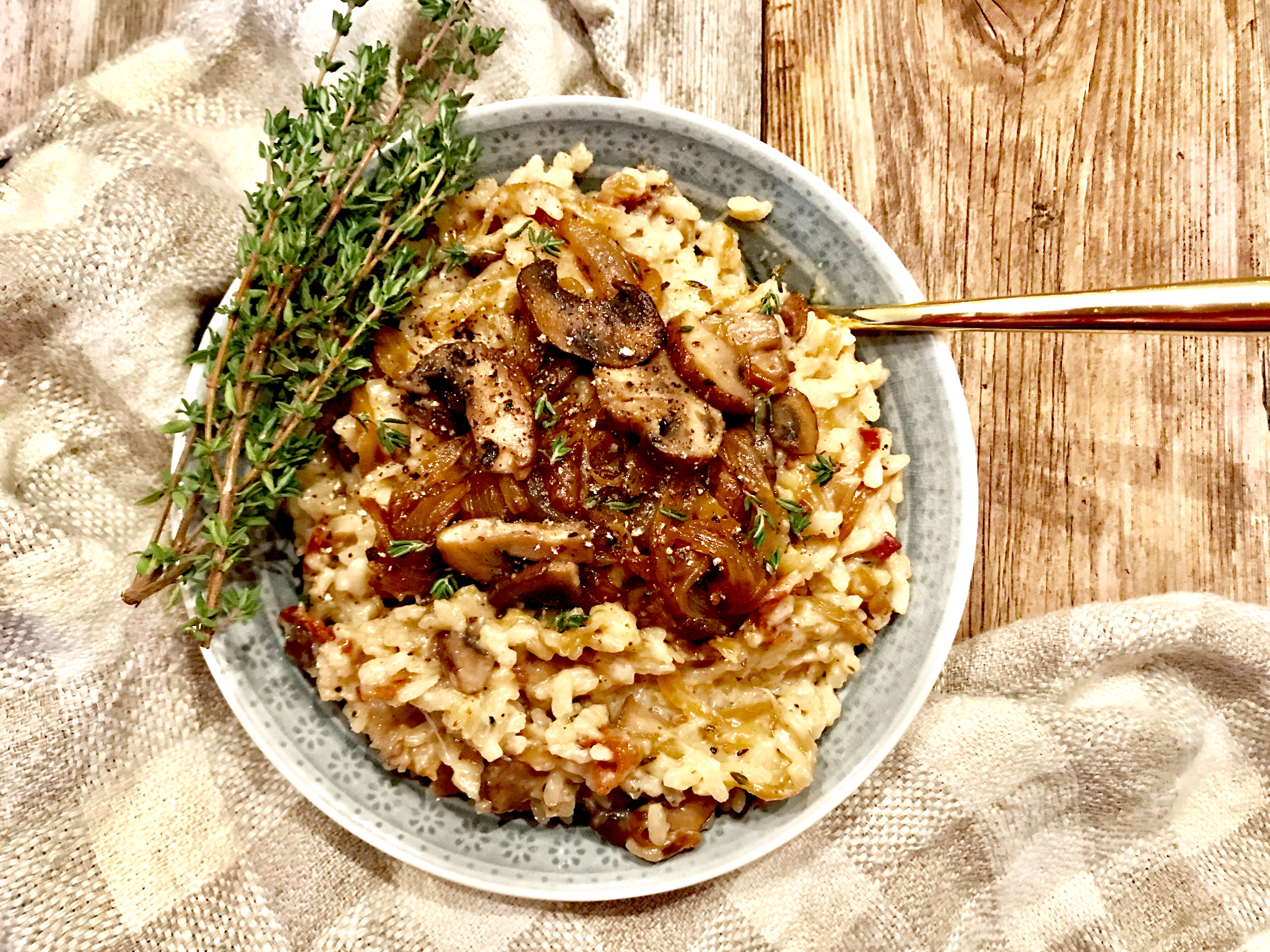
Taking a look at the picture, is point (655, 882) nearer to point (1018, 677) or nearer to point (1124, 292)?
point (1018, 677)

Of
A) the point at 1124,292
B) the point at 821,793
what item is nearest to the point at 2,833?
the point at 821,793

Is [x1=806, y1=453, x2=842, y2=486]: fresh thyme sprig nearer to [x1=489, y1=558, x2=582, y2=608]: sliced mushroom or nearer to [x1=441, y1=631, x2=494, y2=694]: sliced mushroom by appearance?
[x1=489, y1=558, x2=582, y2=608]: sliced mushroom

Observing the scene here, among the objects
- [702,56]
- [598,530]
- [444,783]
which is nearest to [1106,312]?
[598,530]

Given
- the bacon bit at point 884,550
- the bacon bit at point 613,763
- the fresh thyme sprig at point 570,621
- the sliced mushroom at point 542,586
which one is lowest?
the bacon bit at point 613,763

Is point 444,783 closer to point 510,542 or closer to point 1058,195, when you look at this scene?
point 510,542

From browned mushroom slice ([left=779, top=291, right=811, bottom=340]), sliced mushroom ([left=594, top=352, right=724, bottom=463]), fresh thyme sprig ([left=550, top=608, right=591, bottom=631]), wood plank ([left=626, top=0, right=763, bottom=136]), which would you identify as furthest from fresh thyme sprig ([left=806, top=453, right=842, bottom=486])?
wood plank ([left=626, top=0, right=763, bottom=136])

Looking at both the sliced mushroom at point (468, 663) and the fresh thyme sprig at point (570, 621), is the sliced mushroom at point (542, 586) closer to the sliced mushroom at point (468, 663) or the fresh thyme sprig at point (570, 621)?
the fresh thyme sprig at point (570, 621)

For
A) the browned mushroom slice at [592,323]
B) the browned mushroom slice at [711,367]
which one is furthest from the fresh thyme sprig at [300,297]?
the browned mushroom slice at [711,367]
